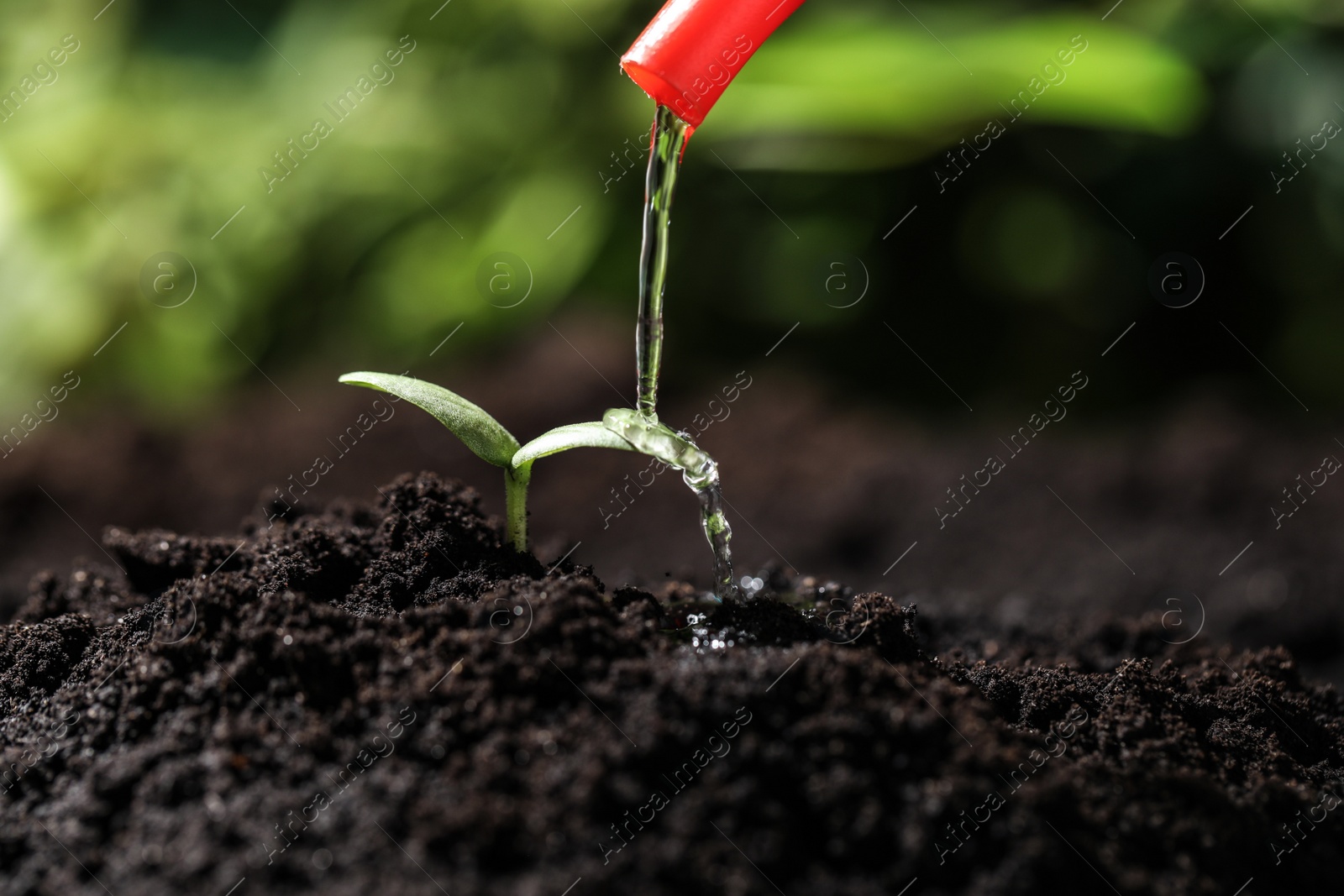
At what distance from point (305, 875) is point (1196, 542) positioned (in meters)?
2.35

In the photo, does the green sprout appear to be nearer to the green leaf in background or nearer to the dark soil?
the dark soil

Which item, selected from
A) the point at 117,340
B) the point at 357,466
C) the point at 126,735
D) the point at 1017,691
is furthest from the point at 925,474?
the point at 117,340

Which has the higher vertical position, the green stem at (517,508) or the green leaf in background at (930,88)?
the green leaf in background at (930,88)

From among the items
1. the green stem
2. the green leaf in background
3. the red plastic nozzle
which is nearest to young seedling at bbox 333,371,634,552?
the green stem

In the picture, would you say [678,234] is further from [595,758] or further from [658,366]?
[595,758]

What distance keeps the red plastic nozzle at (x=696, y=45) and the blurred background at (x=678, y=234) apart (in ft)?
6.62

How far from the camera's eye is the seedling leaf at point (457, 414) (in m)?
1.05

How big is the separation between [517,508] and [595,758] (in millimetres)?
415

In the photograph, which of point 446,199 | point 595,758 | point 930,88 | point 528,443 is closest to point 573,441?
point 528,443

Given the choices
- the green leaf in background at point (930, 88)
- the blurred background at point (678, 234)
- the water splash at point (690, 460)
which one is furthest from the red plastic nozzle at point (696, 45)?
the green leaf in background at point (930, 88)

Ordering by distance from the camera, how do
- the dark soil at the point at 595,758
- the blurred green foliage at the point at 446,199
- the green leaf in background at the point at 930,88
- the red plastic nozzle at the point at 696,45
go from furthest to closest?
the blurred green foliage at the point at 446,199 → the green leaf in background at the point at 930,88 → the red plastic nozzle at the point at 696,45 → the dark soil at the point at 595,758

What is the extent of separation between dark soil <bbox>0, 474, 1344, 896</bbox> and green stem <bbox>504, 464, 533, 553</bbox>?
0.21 feet

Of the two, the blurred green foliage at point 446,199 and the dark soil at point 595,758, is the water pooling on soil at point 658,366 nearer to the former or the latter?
the dark soil at point 595,758

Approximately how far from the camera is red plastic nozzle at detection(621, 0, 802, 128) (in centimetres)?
89
